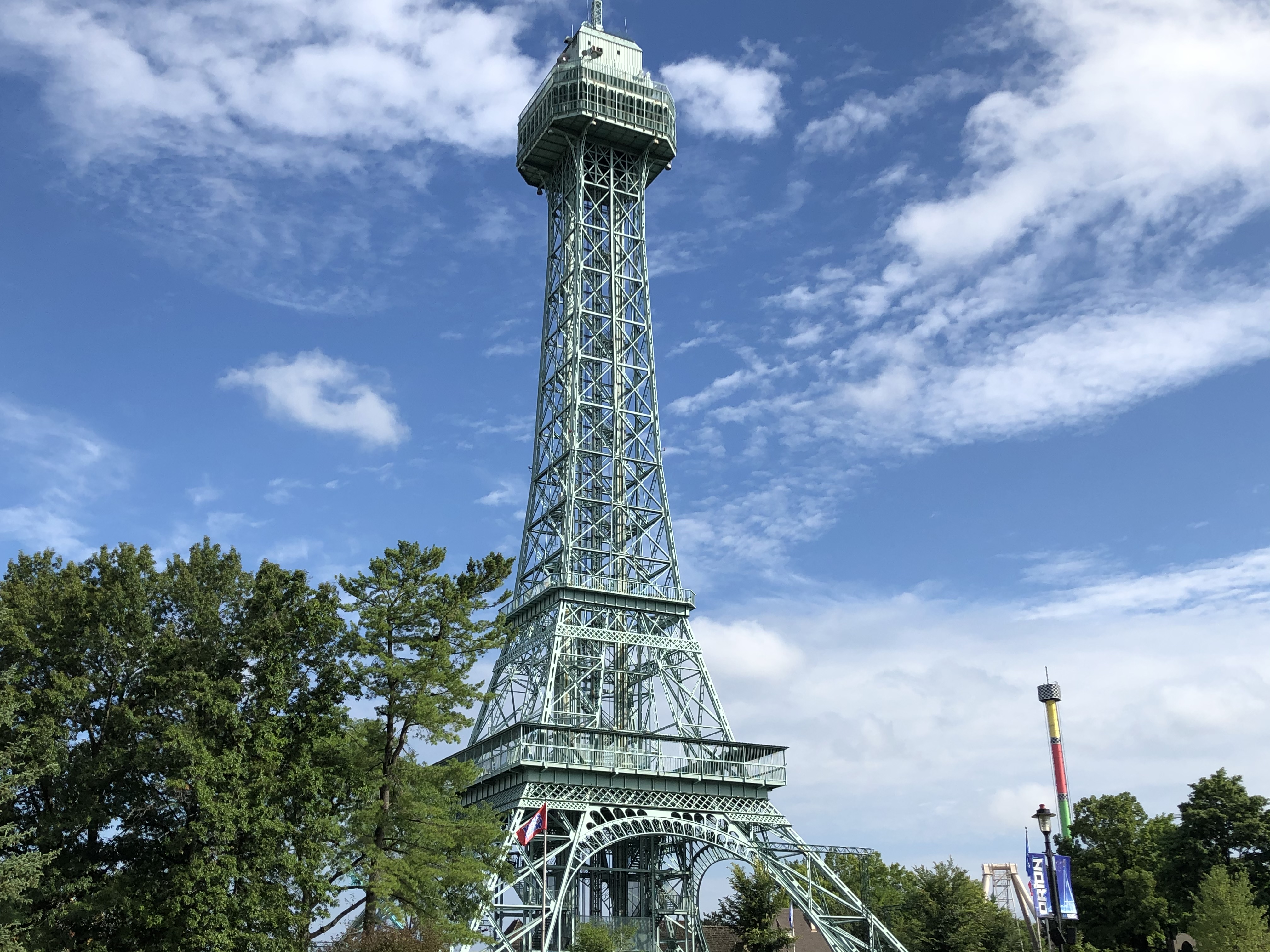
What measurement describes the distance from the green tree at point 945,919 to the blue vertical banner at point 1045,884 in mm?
10545

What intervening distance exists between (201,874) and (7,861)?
17.4 feet

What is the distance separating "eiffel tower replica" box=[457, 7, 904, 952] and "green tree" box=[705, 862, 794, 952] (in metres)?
1.20

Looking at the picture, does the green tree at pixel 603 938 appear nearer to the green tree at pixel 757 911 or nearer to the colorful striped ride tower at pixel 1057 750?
the green tree at pixel 757 911

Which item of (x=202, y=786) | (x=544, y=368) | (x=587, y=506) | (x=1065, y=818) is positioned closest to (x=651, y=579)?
(x=587, y=506)

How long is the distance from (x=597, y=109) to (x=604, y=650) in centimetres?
3754

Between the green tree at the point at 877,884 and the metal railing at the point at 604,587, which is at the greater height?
the metal railing at the point at 604,587

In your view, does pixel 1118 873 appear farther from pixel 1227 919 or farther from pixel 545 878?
pixel 545 878

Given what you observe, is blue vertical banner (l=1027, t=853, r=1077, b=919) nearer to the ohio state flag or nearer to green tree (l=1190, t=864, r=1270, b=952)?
green tree (l=1190, t=864, r=1270, b=952)

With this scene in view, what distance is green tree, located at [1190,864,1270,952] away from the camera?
52.0 meters

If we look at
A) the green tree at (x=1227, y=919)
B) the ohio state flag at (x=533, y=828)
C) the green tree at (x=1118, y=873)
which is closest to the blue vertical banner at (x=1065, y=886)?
the green tree at (x=1227, y=919)

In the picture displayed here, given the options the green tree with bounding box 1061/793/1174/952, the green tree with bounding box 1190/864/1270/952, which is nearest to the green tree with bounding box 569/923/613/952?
the green tree with bounding box 1190/864/1270/952

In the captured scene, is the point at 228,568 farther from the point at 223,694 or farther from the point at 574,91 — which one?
the point at 574,91

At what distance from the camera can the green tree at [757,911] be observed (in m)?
58.2

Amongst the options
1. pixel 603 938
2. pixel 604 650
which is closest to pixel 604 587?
pixel 604 650
